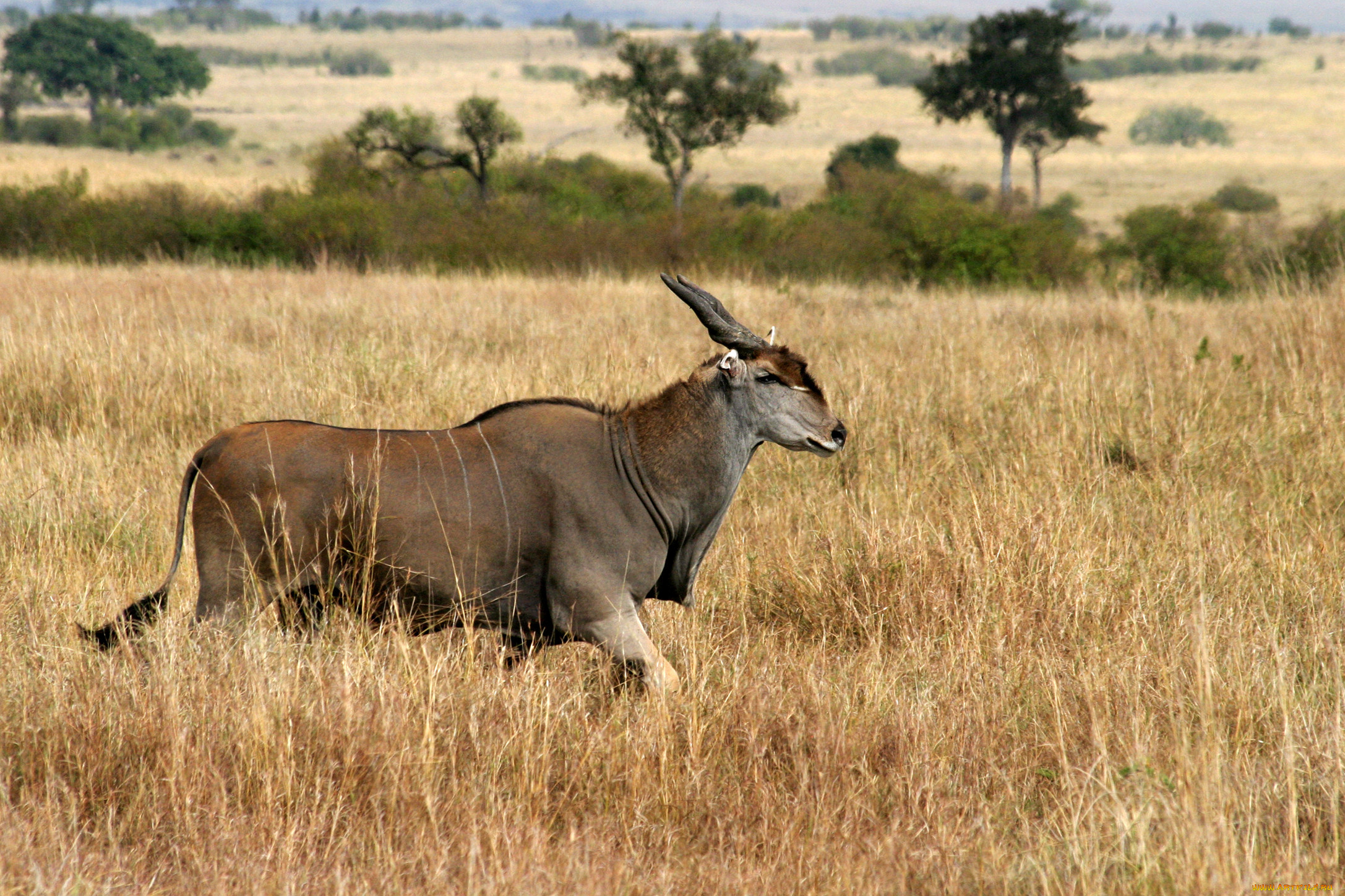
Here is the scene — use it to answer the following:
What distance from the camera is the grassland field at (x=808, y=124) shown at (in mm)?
54812

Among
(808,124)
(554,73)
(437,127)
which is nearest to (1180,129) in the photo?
(808,124)

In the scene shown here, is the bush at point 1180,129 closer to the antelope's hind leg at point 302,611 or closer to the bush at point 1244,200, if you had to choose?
the bush at point 1244,200

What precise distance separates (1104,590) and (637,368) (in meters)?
4.67

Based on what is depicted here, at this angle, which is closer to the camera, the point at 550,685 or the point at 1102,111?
the point at 550,685

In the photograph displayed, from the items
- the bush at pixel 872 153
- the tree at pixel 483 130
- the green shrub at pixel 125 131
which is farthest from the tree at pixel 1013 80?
the green shrub at pixel 125 131

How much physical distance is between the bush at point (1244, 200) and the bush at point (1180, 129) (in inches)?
1545

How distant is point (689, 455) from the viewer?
15.8ft

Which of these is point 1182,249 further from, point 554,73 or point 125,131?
point 554,73

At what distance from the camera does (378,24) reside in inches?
7618

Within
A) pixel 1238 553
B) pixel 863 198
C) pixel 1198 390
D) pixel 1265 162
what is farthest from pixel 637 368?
pixel 1265 162

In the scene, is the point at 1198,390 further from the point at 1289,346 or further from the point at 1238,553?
the point at 1238,553

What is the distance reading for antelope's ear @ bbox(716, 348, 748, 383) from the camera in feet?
15.6

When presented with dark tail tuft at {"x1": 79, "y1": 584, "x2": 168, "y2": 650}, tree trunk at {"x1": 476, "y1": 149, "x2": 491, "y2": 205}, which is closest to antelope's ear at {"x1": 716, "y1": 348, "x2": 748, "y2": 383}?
dark tail tuft at {"x1": 79, "y1": 584, "x2": 168, "y2": 650}

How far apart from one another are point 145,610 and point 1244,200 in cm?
5278
